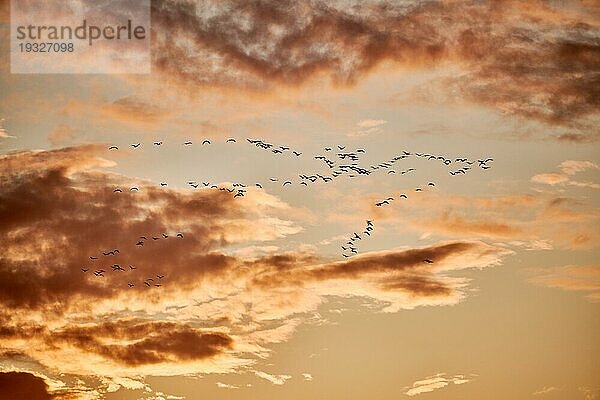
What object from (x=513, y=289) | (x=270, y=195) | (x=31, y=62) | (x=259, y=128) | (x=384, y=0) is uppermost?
(x=384, y=0)

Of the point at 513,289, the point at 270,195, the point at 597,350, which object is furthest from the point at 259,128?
the point at 597,350

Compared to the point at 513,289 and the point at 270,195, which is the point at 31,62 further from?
the point at 513,289

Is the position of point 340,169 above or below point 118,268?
above

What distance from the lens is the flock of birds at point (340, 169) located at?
11734mm

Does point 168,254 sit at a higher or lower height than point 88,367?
higher

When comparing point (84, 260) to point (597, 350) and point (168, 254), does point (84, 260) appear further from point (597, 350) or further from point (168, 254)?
point (597, 350)

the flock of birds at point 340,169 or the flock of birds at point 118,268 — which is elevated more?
the flock of birds at point 340,169

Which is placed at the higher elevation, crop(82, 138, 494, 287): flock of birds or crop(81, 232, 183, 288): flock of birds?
crop(82, 138, 494, 287): flock of birds

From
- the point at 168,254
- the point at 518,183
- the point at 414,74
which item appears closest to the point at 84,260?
the point at 168,254

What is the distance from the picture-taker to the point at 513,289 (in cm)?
1186

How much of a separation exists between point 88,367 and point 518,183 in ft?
19.0

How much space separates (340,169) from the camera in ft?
38.4

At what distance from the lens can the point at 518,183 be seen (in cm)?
1184

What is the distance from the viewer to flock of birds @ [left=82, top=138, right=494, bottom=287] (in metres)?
11.7
